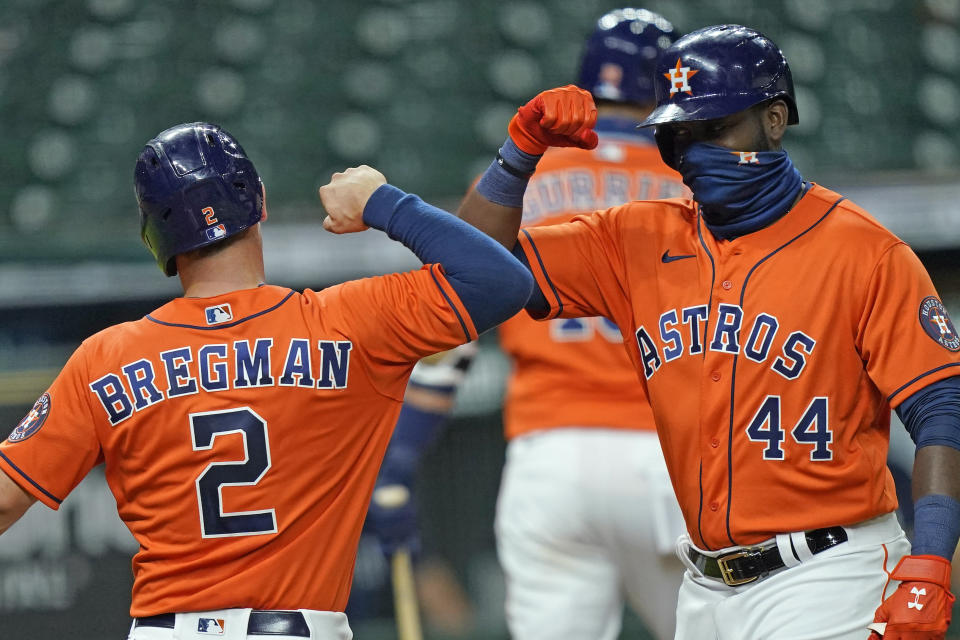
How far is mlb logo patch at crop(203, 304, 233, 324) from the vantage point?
236 cm

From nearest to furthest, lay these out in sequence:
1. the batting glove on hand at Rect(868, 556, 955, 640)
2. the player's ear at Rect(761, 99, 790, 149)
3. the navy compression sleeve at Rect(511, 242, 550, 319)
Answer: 1. the batting glove on hand at Rect(868, 556, 955, 640)
2. the player's ear at Rect(761, 99, 790, 149)
3. the navy compression sleeve at Rect(511, 242, 550, 319)

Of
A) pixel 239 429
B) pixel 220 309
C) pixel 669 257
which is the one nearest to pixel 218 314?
pixel 220 309

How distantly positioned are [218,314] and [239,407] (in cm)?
19

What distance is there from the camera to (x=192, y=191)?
2420 millimetres

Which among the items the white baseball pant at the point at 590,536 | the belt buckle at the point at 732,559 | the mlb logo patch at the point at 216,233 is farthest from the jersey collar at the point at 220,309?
the white baseball pant at the point at 590,536

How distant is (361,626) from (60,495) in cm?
289

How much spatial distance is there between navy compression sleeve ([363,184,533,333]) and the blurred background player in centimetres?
114

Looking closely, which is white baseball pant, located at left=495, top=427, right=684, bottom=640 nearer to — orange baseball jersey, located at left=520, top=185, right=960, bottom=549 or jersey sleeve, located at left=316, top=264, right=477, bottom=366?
orange baseball jersey, located at left=520, top=185, right=960, bottom=549

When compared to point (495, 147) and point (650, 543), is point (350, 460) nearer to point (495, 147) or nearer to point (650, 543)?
point (650, 543)

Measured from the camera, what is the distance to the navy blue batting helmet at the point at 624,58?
368cm

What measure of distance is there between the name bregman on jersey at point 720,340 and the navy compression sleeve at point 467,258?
1.12 feet

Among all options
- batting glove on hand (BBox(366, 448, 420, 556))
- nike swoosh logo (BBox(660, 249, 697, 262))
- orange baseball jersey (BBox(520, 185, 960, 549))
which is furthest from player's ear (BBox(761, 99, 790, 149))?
batting glove on hand (BBox(366, 448, 420, 556))

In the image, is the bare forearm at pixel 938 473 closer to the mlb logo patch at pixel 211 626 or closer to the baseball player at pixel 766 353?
the baseball player at pixel 766 353

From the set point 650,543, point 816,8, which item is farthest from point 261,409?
point 816,8
